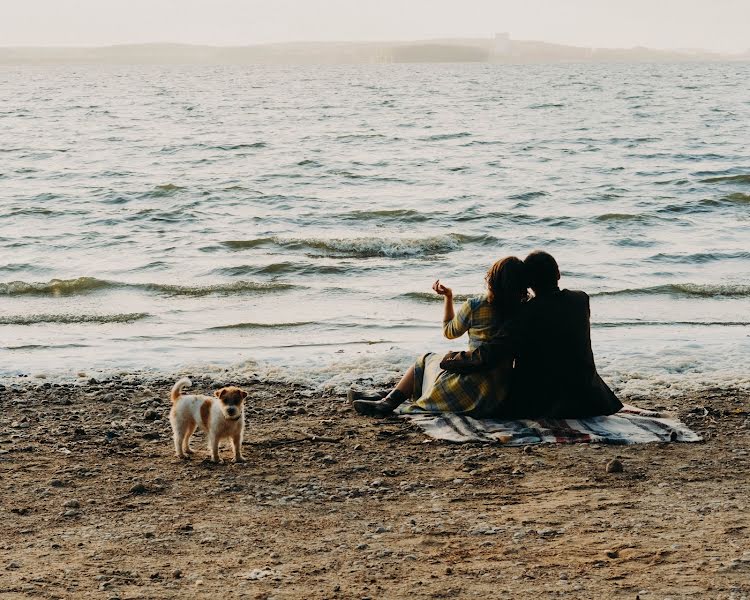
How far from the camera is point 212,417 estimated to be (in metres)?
6.63

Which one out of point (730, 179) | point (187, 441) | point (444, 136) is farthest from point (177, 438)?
point (444, 136)

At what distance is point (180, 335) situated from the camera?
11422 millimetres

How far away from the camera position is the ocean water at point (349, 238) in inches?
420

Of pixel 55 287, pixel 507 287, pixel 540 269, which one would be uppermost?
pixel 540 269

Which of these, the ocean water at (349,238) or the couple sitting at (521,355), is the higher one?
the couple sitting at (521,355)

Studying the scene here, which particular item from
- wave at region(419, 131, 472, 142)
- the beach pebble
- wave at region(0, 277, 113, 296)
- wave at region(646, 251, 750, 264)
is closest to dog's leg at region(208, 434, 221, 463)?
the beach pebble

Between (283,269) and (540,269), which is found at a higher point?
(540,269)

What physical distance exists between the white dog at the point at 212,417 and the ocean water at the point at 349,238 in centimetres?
226

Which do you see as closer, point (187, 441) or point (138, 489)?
point (138, 489)

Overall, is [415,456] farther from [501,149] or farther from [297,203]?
[501,149]

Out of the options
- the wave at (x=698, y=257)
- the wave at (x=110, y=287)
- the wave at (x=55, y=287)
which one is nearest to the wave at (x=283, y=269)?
the wave at (x=110, y=287)

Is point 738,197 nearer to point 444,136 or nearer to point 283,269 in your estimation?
point 283,269

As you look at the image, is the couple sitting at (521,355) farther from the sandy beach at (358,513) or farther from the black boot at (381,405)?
the sandy beach at (358,513)

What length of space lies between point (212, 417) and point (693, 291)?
8846 millimetres
